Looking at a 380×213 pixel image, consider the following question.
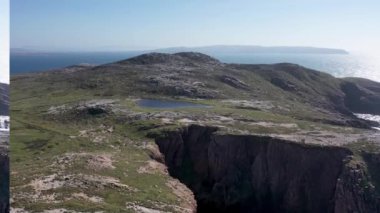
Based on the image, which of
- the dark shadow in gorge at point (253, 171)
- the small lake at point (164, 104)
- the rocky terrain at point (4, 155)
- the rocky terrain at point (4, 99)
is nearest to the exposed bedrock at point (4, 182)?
the rocky terrain at point (4, 155)

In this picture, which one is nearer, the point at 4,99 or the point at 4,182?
the point at 4,182

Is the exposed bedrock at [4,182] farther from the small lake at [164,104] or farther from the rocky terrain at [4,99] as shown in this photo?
the small lake at [164,104]

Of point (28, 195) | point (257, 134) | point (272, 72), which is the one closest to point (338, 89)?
point (272, 72)

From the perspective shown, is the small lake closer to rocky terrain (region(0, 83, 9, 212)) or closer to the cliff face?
the cliff face

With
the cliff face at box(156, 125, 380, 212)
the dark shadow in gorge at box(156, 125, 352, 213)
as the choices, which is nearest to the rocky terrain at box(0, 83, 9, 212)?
the cliff face at box(156, 125, 380, 212)

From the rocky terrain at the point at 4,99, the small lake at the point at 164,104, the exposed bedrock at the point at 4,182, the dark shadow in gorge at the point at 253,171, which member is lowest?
the dark shadow in gorge at the point at 253,171

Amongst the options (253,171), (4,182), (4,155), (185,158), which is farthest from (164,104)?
(4,182)

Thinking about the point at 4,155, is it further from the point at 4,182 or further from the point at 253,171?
the point at 253,171
